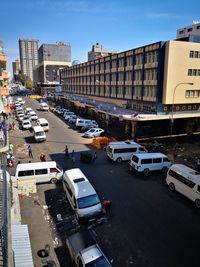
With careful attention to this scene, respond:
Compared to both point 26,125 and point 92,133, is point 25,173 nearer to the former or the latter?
point 92,133

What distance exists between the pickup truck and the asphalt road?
42.4 inches

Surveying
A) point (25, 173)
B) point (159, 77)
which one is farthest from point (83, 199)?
point (159, 77)

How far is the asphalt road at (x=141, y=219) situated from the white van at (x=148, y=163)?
738 millimetres

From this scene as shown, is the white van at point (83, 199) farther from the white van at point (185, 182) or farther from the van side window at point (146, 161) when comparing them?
the van side window at point (146, 161)

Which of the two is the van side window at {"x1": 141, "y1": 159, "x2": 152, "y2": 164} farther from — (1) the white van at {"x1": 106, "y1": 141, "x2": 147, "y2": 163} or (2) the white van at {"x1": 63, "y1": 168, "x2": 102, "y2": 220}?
(2) the white van at {"x1": 63, "y1": 168, "x2": 102, "y2": 220}

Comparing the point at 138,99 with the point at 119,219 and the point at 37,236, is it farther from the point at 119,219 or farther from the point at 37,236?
the point at 37,236

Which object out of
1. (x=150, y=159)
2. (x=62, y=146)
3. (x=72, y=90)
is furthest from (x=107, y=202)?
(x=72, y=90)

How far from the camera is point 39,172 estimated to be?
19.6 m

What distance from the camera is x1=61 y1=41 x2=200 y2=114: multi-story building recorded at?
33.0 meters

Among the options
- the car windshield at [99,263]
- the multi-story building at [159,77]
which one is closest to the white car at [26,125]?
the multi-story building at [159,77]

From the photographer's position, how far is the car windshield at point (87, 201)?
1465 centimetres

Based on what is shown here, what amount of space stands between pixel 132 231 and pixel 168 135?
1063 inches

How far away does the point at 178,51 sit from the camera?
107 feet

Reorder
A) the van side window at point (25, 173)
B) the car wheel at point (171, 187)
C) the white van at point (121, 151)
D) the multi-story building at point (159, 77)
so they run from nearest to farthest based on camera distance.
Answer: the car wheel at point (171, 187) < the van side window at point (25, 173) < the white van at point (121, 151) < the multi-story building at point (159, 77)
